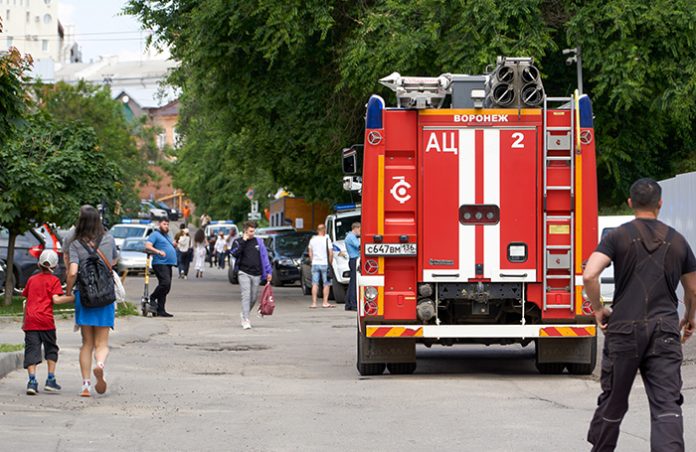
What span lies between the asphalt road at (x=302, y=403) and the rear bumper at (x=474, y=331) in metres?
0.48

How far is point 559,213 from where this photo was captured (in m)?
14.1

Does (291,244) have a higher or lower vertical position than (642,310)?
higher

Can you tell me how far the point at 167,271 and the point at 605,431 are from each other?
56.9 ft

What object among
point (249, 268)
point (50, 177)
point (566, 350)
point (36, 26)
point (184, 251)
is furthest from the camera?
point (36, 26)

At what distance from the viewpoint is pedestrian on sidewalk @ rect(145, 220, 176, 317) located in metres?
24.8

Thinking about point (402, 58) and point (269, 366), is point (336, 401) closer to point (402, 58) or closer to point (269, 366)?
point (269, 366)

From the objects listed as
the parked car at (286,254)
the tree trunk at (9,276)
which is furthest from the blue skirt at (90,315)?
the parked car at (286,254)

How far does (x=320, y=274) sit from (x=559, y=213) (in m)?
16.0

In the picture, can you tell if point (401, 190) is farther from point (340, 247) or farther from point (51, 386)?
point (340, 247)

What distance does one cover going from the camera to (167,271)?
2481 cm

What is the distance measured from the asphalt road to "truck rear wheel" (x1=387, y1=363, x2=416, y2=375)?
229mm

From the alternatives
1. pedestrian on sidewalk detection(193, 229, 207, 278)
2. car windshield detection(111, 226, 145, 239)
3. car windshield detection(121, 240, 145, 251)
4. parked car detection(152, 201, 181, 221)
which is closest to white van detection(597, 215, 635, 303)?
car windshield detection(121, 240, 145, 251)

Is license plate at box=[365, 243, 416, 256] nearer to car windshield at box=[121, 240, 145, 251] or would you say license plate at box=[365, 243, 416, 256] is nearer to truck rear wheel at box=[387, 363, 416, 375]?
truck rear wheel at box=[387, 363, 416, 375]

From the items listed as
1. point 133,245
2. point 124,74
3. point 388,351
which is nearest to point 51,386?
point 388,351
